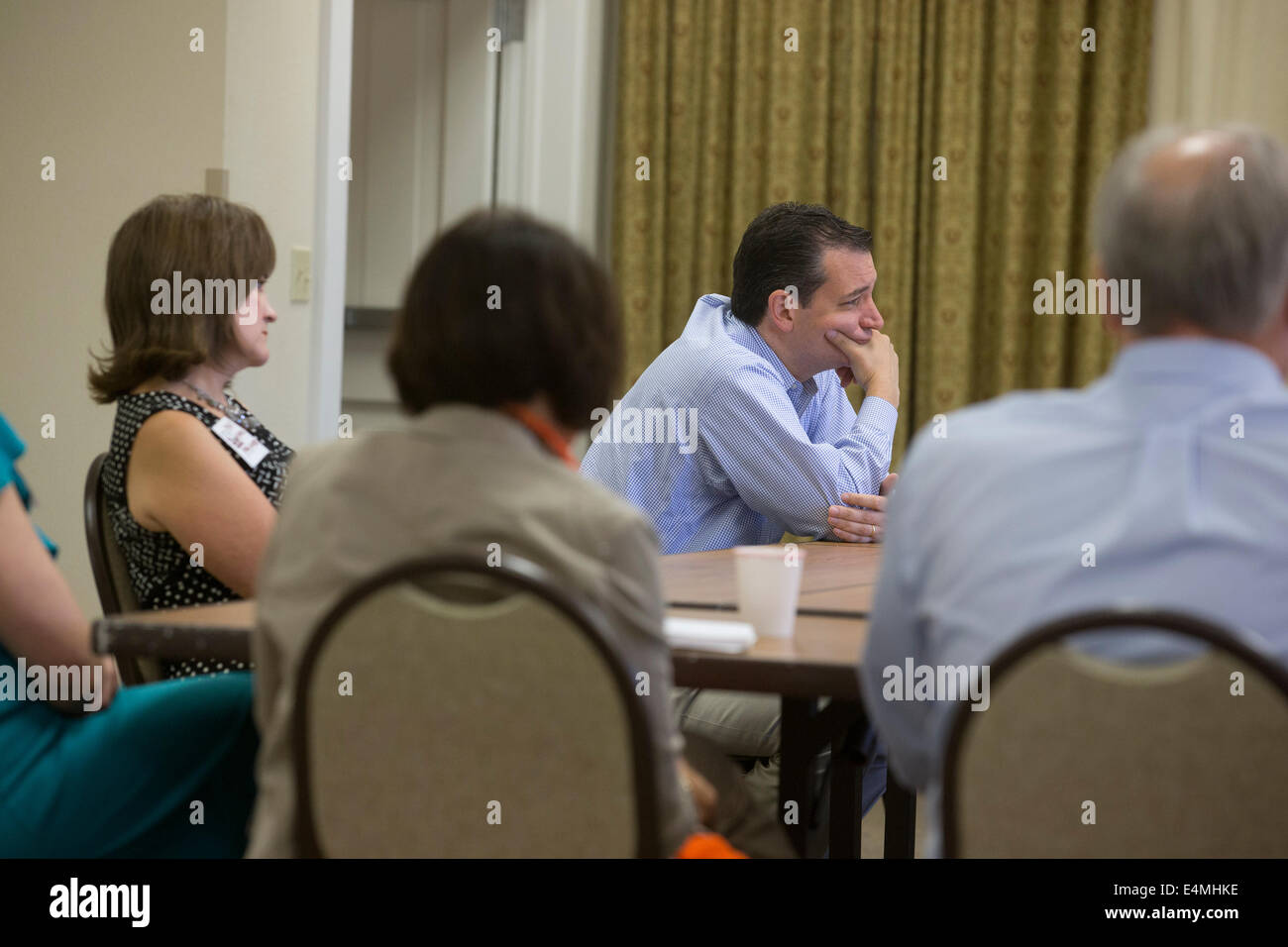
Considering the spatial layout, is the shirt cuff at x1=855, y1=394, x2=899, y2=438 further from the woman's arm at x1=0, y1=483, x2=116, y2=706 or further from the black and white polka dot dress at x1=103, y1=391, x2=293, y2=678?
the woman's arm at x1=0, y1=483, x2=116, y2=706

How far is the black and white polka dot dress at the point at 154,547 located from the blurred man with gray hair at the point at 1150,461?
46.5 inches

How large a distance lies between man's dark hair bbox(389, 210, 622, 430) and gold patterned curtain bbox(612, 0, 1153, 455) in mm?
3471

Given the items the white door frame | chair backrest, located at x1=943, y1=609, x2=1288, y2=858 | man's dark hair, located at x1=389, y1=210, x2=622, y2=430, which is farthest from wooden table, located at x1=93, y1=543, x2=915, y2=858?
the white door frame

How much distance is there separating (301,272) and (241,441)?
1.51 meters

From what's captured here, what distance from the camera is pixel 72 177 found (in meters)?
3.35

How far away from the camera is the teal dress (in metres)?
1.59

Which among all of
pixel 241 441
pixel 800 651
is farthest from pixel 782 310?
pixel 800 651

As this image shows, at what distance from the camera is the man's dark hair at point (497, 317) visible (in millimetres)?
1203

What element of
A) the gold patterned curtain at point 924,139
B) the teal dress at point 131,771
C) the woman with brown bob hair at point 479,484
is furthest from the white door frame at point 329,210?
the woman with brown bob hair at point 479,484

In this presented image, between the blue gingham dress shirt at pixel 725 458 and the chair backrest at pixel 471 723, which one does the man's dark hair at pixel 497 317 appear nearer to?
the chair backrest at pixel 471 723

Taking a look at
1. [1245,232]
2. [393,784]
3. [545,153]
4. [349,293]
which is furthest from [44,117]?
[1245,232]

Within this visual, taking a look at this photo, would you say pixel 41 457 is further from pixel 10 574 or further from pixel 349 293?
pixel 10 574
